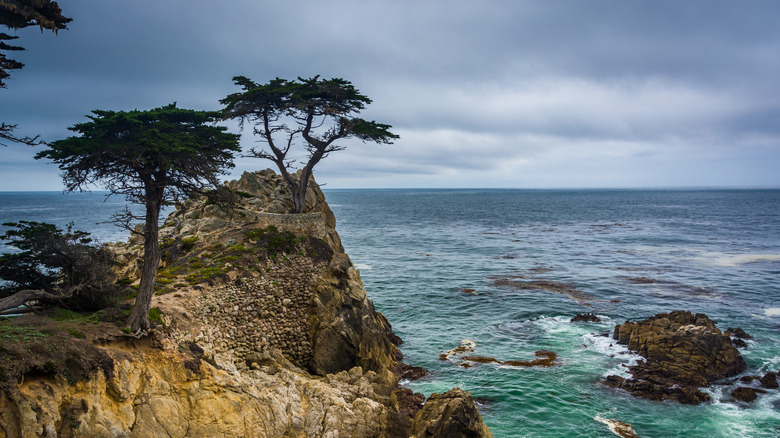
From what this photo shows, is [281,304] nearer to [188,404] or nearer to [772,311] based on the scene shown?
[188,404]

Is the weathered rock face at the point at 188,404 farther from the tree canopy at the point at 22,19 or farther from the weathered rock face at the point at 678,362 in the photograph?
the weathered rock face at the point at 678,362

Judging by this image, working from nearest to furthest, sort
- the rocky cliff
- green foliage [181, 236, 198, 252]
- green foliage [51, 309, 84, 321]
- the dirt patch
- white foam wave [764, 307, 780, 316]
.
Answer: the dirt patch → the rocky cliff → green foliage [51, 309, 84, 321] → green foliage [181, 236, 198, 252] → white foam wave [764, 307, 780, 316]

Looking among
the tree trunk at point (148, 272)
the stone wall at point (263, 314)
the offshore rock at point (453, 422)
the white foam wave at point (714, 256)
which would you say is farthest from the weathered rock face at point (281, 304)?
the white foam wave at point (714, 256)

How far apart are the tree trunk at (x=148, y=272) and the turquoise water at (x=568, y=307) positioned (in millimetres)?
12949

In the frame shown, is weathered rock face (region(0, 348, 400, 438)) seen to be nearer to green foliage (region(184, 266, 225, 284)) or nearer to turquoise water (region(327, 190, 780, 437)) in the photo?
green foliage (region(184, 266, 225, 284))

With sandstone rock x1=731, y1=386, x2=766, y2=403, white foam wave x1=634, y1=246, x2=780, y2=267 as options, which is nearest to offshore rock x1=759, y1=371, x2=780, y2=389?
sandstone rock x1=731, y1=386, x2=766, y2=403

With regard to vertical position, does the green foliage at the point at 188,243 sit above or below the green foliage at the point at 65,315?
above

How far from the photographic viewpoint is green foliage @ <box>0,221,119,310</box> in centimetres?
1565

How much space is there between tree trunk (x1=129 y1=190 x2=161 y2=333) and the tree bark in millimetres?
2099

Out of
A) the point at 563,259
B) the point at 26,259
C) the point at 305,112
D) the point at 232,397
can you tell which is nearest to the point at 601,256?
the point at 563,259

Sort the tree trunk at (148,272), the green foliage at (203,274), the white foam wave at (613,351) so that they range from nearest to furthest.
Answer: the tree trunk at (148,272)
the green foliage at (203,274)
the white foam wave at (613,351)

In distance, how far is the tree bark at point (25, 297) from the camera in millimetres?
13180

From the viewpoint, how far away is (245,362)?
17.9m

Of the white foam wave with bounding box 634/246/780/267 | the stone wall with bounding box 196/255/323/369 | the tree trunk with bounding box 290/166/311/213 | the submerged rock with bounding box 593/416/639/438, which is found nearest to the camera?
the submerged rock with bounding box 593/416/639/438
